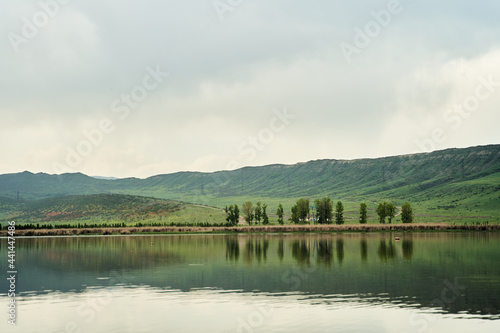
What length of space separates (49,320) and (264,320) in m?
15.1

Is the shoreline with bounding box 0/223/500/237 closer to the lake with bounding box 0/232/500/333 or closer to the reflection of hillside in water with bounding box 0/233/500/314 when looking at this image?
the reflection of hillside in water with bounding box 0/233/500/314

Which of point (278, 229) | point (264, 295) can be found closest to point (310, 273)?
point (264, 295)

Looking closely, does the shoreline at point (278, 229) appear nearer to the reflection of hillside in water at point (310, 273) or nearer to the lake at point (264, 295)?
the reflection of hillside in water at point (310, 273)

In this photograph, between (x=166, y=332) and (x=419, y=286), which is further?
(x=419, y=286)

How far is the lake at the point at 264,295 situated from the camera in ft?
114

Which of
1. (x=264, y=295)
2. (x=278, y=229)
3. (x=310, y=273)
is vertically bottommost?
(x=264, y=295)

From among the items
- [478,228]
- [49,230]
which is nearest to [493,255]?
[478,228]

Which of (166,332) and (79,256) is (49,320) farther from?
(79,256)

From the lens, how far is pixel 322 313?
37219 mm

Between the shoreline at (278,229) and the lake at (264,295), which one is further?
the shoreline at (278,229)

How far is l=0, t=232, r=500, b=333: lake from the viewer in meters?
34.8

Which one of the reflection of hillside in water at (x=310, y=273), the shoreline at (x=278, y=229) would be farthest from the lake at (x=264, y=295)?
the shoreline at (x=278, y=229)

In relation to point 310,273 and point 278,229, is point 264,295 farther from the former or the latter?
point 278,229

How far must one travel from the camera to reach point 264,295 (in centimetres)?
4516
